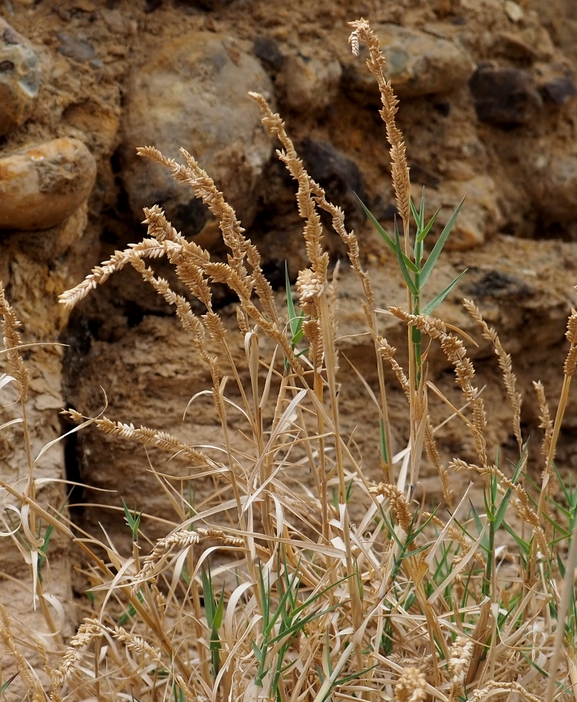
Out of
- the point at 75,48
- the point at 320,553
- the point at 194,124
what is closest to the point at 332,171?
the point at 194,124

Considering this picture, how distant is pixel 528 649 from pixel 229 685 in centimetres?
35

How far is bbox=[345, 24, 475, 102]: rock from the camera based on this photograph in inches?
76.1

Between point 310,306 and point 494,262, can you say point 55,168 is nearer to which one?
point 310,306

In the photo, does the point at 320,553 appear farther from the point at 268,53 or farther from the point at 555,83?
the point at 555,83

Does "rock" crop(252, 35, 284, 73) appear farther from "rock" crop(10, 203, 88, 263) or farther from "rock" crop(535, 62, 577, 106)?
"rock" crop(535, 62, 577, 106)

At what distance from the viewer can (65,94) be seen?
162 centimetres

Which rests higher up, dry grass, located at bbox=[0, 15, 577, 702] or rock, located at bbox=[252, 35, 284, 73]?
rock, located at bbox=[252, 35, 284, 73]

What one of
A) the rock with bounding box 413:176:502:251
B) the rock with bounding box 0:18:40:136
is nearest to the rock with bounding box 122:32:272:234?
the rock with bounding box 0:18:40:136

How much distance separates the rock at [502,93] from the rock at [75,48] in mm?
965

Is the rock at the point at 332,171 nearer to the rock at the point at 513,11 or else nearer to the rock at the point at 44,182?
the rock at the point at 44,182

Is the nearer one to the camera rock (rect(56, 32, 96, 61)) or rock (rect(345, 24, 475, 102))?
rock (rect(56, 32, 96, 61))

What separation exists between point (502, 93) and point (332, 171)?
58 centimetres

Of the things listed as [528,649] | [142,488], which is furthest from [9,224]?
[528,649]

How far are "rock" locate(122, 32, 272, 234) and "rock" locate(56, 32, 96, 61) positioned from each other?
0.32 ft
